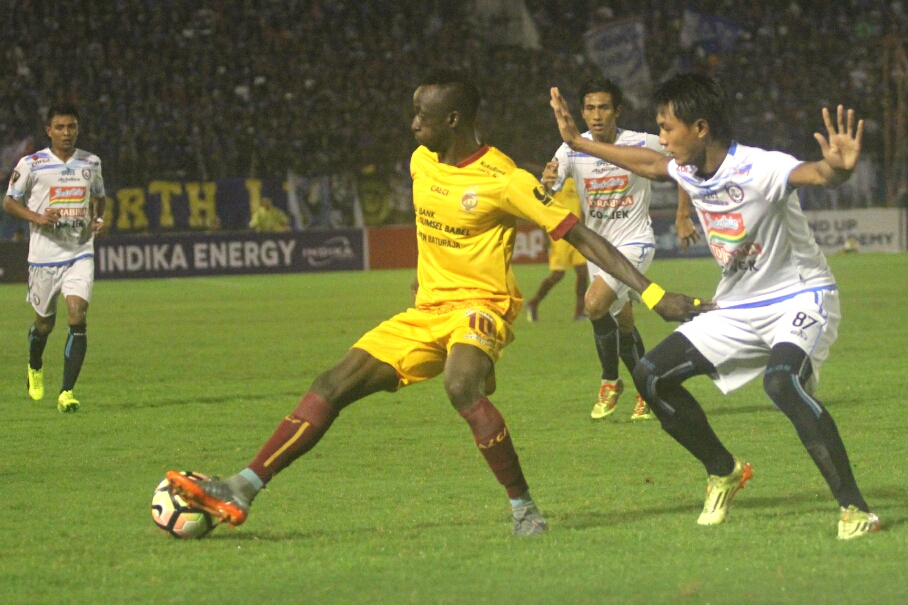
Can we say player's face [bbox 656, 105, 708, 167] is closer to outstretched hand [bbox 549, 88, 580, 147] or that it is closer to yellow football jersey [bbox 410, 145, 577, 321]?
outstretched hand [bbox 549, 88, 580, 147]

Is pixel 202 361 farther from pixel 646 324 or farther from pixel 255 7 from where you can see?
pixel 255 7

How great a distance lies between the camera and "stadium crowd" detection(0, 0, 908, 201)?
31.2 metres

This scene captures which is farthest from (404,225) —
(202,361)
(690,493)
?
(690,493)

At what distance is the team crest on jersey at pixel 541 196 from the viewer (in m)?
5.46

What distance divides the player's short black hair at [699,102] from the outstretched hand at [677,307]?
2.52 feet

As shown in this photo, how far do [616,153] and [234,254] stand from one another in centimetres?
2426

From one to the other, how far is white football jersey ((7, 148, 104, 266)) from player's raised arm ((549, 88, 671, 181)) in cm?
567

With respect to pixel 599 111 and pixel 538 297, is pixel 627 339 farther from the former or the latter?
pixel 538 297

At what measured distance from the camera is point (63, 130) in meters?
10.3

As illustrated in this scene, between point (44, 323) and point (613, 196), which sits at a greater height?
point (613, 196)

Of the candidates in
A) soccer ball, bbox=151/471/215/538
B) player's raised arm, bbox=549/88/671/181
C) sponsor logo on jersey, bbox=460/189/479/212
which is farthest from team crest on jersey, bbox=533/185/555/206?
soccer ball, bbox=151/471/215/538

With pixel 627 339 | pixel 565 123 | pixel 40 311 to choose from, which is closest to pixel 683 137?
pixel 565 123

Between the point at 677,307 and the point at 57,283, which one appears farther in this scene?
the point at 57,283

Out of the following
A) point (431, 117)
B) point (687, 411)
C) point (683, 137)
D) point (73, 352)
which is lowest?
point (73, 352)
